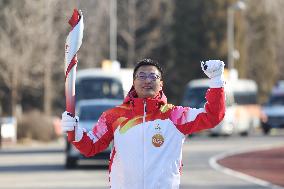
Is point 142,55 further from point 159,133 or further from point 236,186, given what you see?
point 159,133

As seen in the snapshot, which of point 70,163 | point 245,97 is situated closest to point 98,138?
point 70,163

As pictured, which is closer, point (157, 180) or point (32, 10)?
point (157, 180)

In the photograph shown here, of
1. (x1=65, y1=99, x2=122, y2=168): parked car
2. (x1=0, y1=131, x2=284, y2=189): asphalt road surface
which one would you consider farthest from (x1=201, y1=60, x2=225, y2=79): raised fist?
(x1=65, y1=99, x2=122, y2=168): parked car

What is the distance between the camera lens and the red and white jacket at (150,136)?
748 cm

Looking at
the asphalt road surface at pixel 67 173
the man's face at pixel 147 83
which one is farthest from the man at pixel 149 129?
the asphalt road surface at pixel 67 173

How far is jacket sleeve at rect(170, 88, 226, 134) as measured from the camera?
7461 millimetres

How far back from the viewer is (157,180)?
24.6 ft

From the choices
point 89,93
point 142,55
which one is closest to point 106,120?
point 89,93

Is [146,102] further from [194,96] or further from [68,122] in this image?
[194,96]

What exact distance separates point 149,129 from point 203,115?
1.33 feet

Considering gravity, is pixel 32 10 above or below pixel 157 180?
above

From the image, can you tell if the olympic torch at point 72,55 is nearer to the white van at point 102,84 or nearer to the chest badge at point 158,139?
the chest badge at point 158,139

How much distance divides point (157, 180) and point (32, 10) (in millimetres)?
54443

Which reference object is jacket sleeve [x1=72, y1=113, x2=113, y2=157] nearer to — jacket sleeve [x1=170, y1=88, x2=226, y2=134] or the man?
the man
